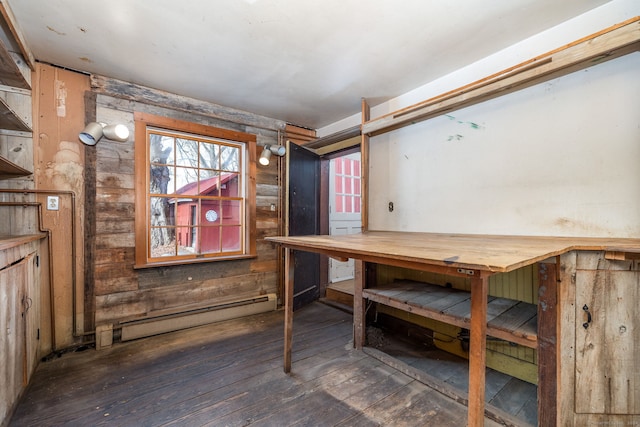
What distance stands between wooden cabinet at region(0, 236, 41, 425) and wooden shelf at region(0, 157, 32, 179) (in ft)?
1.74

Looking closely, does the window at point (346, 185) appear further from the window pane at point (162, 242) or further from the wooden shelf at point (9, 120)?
the wooden shelf at point (9, 120)

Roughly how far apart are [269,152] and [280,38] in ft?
5.01

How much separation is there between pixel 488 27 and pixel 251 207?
280 cm

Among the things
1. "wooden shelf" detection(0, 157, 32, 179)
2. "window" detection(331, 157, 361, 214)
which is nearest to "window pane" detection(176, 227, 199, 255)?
"wooden shelf" detection(0, 157, 32, 179)

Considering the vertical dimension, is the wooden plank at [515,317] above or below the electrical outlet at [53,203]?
below

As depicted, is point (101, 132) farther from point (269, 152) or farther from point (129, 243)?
point (269, 152)

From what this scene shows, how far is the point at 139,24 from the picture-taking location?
1.83 metres

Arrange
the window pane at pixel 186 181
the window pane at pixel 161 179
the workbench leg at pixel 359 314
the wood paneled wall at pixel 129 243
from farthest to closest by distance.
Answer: the window pane at pixel 186 181 → the window pane at pixel 161 179 → the wood paneled wall at pixel 129 243 → the workbench leg at pixel 359 314

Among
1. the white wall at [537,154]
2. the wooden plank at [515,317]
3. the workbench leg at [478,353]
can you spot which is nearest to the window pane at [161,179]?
the white wall at [537,154]

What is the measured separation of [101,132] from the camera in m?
2.45

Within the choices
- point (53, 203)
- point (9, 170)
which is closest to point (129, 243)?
point (53, 203)

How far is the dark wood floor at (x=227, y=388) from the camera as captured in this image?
1602 mm

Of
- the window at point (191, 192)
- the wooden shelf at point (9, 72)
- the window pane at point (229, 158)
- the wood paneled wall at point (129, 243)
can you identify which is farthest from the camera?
the window pane at point (229, 158)

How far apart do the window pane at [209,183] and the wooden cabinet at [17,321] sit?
1442 mm
